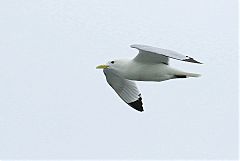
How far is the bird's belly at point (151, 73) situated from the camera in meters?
11.2

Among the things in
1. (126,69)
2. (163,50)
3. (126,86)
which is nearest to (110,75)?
(126,86)

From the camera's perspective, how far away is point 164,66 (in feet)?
37.1

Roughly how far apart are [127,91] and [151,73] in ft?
6.42

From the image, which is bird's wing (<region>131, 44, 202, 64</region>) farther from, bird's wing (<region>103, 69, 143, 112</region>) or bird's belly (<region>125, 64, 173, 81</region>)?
bird's wing (<region>103, 69, 143, 112</region>)

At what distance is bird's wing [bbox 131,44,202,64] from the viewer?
33.5 ft

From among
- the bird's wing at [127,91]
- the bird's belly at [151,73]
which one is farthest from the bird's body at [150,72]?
the bird's wing at [127,91]

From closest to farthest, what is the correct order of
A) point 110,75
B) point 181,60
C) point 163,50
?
point 181,60 → point 163,50 → point 110,75

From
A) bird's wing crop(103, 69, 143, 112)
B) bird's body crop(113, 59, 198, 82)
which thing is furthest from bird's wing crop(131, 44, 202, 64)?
bird's wing crop(103, 69, 143, 112)

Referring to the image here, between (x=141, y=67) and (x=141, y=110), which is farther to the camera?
(x=141, y=110)

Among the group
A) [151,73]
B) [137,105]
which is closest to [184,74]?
[151,73]

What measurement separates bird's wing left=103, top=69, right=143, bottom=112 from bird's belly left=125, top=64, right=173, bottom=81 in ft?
5.71

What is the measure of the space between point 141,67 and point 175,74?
0.54 meters

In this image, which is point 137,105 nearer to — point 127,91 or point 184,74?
point 127,91

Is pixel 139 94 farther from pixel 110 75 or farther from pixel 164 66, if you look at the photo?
pixel 164 66
